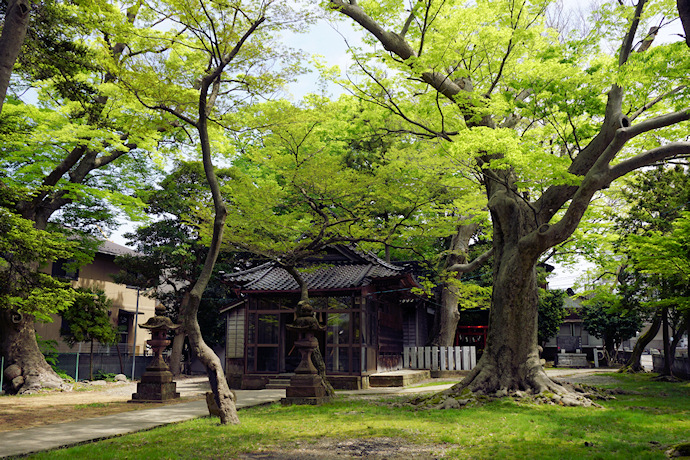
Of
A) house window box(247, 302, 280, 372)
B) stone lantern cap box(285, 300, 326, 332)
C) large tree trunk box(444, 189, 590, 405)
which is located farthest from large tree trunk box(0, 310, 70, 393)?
large tree trunk box(444, 189, 590, 405)

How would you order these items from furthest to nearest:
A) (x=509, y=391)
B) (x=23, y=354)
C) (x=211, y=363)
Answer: (x=23, y=354)
(x=509, y=391)
(x=211, y=363)

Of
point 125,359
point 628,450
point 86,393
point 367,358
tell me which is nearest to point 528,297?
point 628,450

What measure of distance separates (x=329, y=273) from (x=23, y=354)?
10.4 meters

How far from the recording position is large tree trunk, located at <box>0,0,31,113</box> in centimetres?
721

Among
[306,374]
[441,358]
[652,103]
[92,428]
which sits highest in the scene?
[652,103]

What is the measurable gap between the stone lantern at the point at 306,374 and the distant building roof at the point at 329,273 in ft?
A: 14.9

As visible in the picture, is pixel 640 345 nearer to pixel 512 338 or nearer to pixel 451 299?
pixel 451 299

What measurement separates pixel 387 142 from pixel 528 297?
14.1m

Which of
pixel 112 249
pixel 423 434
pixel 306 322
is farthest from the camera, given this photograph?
pixel 112 249

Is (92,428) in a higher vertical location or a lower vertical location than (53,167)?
lower

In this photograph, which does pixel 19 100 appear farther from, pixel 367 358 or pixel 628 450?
pixel 628 450

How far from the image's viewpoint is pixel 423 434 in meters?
8.30

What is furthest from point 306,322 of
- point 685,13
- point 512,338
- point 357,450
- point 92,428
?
point 685,13

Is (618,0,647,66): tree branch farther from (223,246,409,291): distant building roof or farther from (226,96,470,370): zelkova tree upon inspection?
(223,246,409,291): distant building roof
